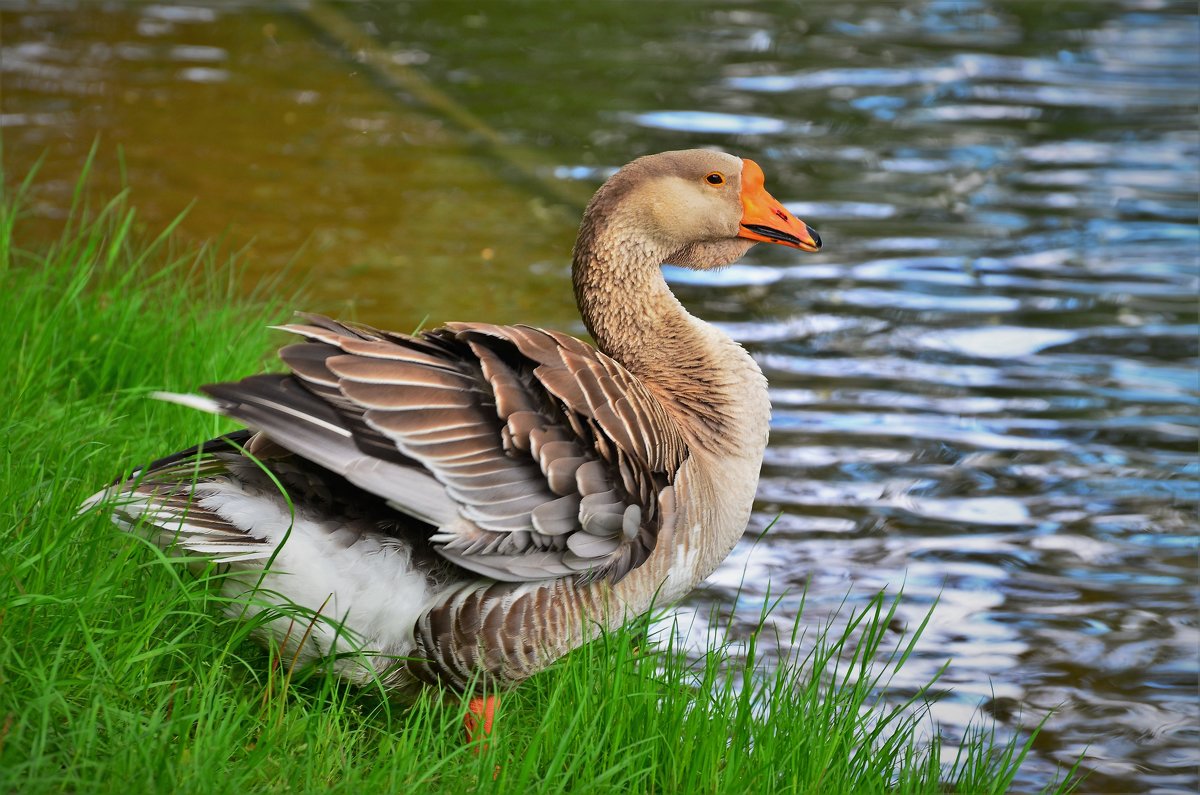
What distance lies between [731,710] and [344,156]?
719cm

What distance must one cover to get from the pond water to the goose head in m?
1.25

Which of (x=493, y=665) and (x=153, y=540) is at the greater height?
(x=153, y=540)

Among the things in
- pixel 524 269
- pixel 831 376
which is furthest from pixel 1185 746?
pixel 524 269

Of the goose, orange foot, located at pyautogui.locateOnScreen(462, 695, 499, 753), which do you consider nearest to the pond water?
the goose

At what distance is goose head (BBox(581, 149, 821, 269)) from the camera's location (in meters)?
4.48

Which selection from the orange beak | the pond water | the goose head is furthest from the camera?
the pond water

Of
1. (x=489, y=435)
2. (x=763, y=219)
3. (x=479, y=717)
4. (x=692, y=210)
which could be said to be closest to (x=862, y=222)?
(x=763, y=219)

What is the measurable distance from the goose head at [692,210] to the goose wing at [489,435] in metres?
0.65

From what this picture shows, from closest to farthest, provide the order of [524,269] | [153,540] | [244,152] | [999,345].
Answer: [153,540] < [999,345] < [524,269] < [244,152]

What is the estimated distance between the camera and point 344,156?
1012 cm

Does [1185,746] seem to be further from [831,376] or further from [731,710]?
[831,376]

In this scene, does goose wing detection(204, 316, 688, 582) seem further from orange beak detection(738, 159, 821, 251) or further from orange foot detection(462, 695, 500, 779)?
orange beak detection(738, 159, 821, 251)

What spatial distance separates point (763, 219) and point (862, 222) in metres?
4.92

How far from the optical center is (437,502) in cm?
351
